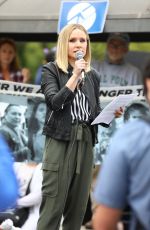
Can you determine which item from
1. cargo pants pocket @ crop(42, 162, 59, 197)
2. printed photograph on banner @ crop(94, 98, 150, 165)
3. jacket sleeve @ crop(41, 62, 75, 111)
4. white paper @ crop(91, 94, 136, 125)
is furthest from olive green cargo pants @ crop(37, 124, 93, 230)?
printed photograph on banner @ crop(94, 98, 150, 165)

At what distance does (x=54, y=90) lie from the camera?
5918mm

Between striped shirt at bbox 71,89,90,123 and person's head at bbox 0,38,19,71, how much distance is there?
4074 mm

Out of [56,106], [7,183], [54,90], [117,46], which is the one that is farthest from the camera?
[117,46]

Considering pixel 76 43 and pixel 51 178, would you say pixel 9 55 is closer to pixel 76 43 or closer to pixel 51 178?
pixel 76 43

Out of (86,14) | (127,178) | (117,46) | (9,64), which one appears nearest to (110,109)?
(127,178)

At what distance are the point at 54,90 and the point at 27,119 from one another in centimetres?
308

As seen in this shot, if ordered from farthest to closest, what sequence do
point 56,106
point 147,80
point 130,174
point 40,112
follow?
point 40,112, point 56,106, point 147,80, point 130,174

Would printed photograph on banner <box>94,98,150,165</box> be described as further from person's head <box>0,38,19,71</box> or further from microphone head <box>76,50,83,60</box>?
microphone head <box>76,50,83,60</box>

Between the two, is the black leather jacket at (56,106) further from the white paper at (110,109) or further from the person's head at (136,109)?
the person's head at (136,109)

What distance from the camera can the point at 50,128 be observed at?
19.7ft

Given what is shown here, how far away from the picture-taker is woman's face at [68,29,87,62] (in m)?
6.05

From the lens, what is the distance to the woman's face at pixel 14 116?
898 cm

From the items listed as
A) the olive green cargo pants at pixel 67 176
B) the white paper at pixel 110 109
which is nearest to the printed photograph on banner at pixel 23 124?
the olive green cargo pants at pixel 67 176

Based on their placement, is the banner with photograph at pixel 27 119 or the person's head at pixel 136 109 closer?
the person's head at pixel 136 109
